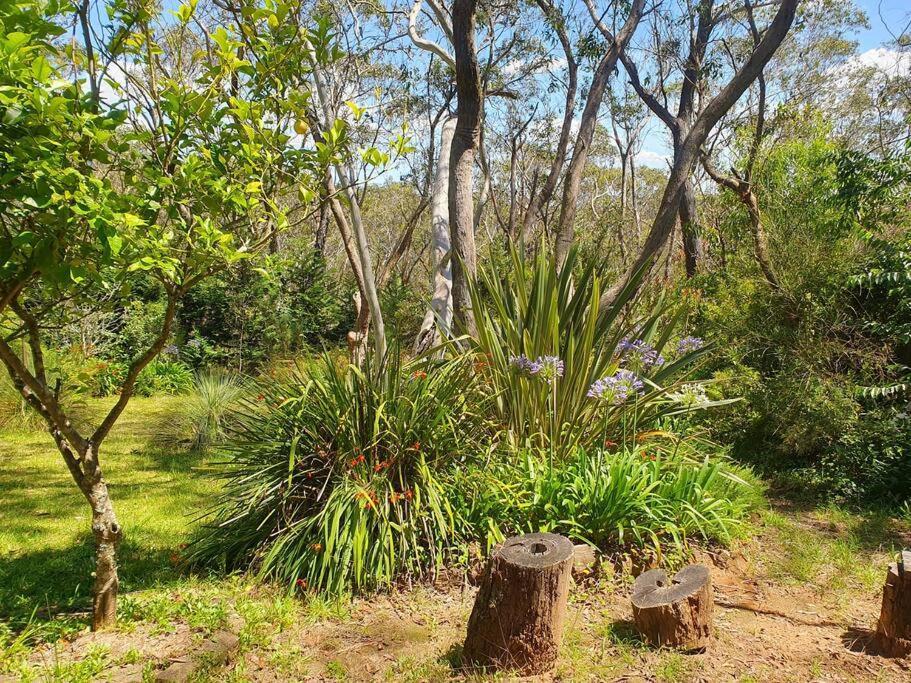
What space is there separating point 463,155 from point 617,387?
9.82 feet

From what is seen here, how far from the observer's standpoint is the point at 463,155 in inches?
245

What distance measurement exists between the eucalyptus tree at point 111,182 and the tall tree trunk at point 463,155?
2.98m

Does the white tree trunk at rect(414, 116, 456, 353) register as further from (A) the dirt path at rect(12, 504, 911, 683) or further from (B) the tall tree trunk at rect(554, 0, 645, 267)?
(A) the dirt path at rect(12, 504, 911, 683)

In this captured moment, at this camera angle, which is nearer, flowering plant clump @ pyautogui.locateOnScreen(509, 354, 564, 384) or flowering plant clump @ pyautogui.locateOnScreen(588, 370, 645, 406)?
flowering plant clump @ pyautogui.locateOnScreen(588, 370, 645, 406)

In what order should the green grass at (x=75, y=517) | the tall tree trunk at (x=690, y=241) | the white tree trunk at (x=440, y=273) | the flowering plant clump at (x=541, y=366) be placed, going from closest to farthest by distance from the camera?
the green grass at (x=75, y=517)
the flowering plant clump at (x=541, y=366)
the white tree trunk at (x=440, y=273)
the tall tree trunk at (x=690, y=241)

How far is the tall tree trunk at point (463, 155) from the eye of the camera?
5652 mm

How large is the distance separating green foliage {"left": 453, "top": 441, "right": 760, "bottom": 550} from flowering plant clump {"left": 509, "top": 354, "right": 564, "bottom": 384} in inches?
20.8

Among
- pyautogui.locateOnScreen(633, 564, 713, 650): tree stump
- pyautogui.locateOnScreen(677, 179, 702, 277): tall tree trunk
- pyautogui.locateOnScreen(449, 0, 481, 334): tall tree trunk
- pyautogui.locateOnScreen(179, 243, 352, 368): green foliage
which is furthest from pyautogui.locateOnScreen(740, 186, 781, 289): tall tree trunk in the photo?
pyautogui.locateOnScreen(179, 243, 352, 368): green foliage

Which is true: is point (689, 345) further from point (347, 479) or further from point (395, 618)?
point (395, 618)

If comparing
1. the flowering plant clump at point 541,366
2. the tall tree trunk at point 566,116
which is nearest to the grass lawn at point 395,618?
the flowering plant clump at point 541,366

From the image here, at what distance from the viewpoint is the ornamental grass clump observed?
3646 mm

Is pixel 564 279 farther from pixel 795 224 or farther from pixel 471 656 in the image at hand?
pixel 795 224

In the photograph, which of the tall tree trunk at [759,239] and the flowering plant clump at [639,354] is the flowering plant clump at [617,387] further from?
the tall tree trunk at [759,239]

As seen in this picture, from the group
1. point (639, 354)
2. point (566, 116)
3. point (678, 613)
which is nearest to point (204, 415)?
point (639, 354)
